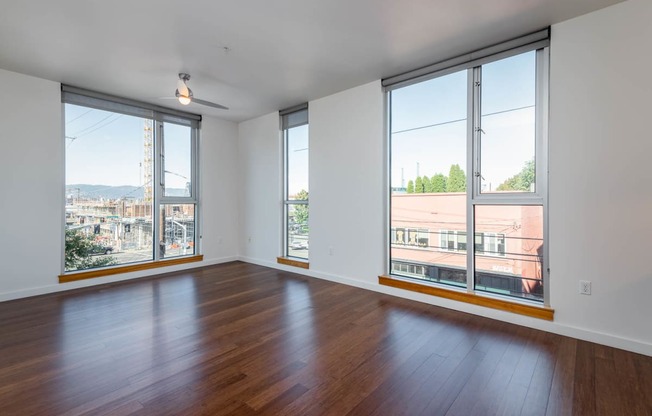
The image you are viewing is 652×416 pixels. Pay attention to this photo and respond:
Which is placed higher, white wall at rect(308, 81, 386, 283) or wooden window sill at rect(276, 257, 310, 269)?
white wall at rect(308, 81, 386, 283)

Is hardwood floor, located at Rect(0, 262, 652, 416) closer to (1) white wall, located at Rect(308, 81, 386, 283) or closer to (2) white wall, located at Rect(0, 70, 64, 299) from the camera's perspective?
(2) white wall, located at Rect(0, 70, 64, 299)

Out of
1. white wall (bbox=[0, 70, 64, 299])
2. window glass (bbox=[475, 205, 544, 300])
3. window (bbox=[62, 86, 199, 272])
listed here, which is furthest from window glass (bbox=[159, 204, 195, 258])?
window glass (bbox=[475, 205, 544, 300])

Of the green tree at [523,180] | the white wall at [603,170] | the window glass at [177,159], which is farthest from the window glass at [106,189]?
the white wall at [603,170]

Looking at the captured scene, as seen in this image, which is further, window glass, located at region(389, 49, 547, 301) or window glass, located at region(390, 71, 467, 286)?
window glass, located at region(390, 71, 467, 286)

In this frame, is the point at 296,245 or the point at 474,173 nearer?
the point at 474,173

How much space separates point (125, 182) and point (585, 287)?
19.0 feet

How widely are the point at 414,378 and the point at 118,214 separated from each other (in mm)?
4720

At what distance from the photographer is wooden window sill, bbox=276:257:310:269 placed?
4904 millimetres

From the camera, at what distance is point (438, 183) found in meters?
3.59

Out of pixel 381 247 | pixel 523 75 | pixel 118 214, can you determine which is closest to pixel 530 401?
pixel 381 247

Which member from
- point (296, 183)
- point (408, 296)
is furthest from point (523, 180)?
point (296, 183)

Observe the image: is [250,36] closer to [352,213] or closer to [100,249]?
[352,213]

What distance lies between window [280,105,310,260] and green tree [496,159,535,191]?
2.80 metres

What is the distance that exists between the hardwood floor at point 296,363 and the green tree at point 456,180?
52.4 inches
